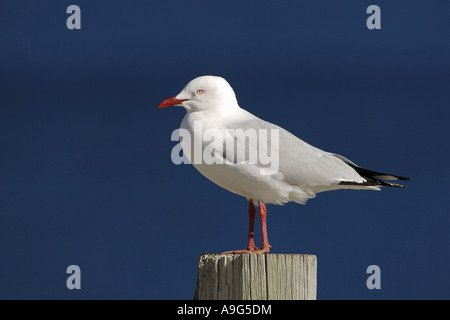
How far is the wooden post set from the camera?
423 centimetres

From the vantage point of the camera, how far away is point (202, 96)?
5293mm

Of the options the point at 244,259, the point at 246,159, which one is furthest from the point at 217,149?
the point at 244,259

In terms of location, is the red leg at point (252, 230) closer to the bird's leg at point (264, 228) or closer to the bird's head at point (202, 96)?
the bird's leg at point (264, 228)

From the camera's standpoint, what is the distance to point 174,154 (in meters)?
5.31

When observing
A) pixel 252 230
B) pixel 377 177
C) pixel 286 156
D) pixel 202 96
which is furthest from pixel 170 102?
pixel 377 177

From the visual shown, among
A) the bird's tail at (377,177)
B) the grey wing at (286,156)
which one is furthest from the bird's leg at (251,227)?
the bird's tail at (377,177)

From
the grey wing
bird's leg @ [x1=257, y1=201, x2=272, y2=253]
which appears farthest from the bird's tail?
bird's leg @ [x1=257, y1=201, x2=272, y2=253]

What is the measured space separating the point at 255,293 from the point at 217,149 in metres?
1.25

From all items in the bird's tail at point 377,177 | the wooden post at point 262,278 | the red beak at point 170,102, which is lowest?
the wooden post at point 262,278

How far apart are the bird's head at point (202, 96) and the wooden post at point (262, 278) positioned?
4.72 ft

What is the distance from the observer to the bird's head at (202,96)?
528cm

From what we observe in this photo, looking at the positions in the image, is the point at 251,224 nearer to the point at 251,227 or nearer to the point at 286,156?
the point at 251,227

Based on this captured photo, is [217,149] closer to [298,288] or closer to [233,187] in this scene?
[233,187]

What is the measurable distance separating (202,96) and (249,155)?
2.18 ft
